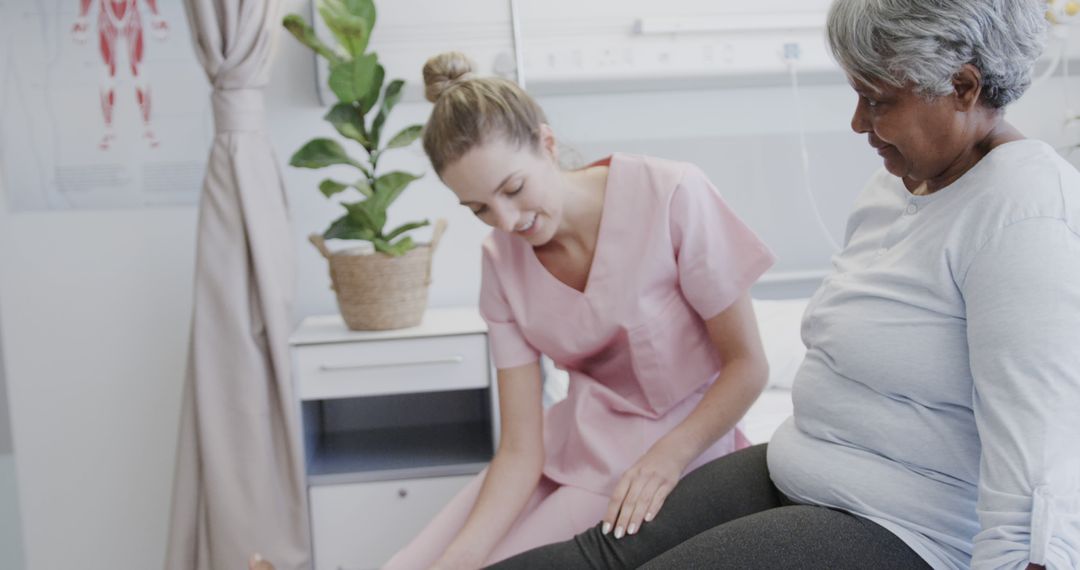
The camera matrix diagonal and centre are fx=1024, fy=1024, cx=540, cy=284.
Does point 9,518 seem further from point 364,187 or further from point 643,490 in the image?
point 643,490

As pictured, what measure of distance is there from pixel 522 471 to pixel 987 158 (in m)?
0.79

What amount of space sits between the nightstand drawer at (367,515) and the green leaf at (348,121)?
73cm

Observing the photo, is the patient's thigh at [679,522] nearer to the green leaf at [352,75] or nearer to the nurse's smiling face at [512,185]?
the nurse's smiling face at [512,185]

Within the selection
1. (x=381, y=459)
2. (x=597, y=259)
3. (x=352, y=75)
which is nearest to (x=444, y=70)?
(x=597, y=259)

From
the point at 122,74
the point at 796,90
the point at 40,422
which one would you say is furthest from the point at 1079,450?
the point at 40,422

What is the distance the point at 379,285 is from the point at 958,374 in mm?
1422

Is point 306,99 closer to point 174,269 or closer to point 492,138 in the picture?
point 174,269

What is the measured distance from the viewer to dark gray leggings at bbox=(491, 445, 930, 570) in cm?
99

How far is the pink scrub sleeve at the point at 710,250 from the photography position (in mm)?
1438

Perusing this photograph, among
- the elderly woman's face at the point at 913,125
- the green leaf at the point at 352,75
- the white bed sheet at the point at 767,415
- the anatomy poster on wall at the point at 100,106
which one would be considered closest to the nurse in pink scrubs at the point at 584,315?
the white bed sheet at the point at 767,415

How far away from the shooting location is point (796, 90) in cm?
258

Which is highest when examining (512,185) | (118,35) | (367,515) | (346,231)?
(118,35)

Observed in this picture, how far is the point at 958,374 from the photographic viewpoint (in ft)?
3.20

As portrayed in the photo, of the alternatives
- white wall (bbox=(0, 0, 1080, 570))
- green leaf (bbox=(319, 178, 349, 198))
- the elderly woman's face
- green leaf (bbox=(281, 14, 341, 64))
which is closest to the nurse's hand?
the elderly woman's face
